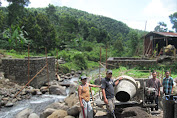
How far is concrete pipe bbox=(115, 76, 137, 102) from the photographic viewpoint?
18.0 ft

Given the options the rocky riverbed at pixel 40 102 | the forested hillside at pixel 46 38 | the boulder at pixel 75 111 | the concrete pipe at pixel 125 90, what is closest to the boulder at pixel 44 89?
the rocky riverbed at pixel 40 102

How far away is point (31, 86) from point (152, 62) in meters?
11.4

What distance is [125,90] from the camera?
5402 millimetres

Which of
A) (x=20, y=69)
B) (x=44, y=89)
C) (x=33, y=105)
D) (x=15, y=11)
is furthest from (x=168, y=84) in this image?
(x=15, y=11)

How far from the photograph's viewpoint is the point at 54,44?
2845 centimetres

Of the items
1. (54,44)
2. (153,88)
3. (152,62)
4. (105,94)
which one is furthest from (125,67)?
(54,44)

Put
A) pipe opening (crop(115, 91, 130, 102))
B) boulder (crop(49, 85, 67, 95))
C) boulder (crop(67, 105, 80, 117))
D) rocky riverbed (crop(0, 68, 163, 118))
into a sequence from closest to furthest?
1. pipe opening (crop(115, 91, 130, 102))
2. boulder (crop(67, 105, 80, 117))
3. rocky riverbed (crop(0, 68, 163, 118))
4. boulder (crop(49, 85, 67, 95))

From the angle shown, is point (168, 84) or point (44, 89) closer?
point (168, 84)

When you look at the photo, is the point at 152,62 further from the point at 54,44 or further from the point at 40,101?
the point at 54,44

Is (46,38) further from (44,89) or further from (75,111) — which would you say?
(75,111)

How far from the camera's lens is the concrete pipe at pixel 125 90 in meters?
5.49

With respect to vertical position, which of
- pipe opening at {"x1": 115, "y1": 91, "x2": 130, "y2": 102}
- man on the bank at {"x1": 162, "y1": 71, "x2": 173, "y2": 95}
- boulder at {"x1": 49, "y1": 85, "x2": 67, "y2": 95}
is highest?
man on the bank at {"x1": 162, "y1": 71, "x2": 173, "y2": 95}

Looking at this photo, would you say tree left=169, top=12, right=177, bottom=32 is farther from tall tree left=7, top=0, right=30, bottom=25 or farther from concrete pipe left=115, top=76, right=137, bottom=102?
concrete pipe left=115, top=76, right=137, bottom=102

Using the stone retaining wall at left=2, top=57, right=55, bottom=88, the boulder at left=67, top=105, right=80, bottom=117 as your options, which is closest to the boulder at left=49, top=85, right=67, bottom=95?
the stone retaining wall at left=2, top=57, right=55, bottom=88
